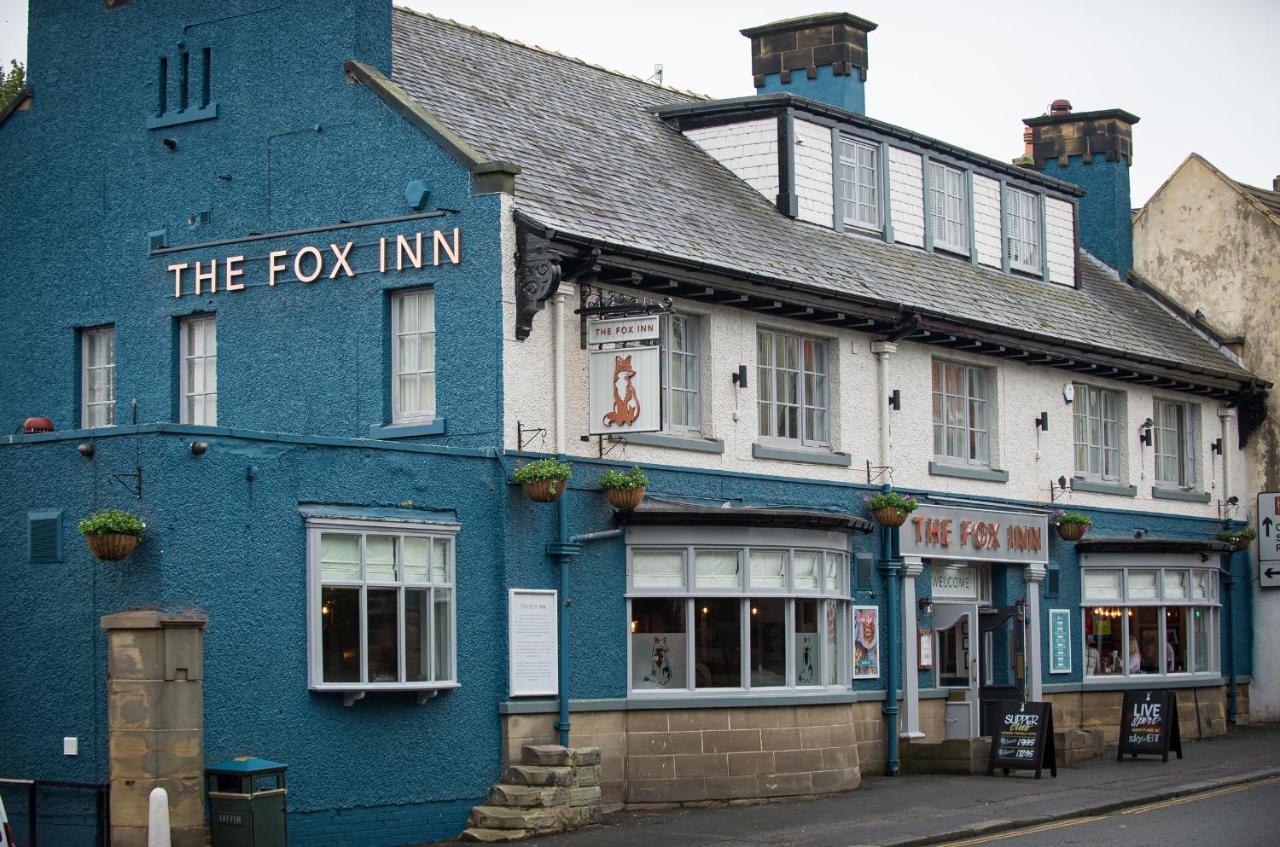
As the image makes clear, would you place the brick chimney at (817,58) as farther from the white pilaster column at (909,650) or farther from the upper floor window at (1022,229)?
the white pilaster column at (909,650)

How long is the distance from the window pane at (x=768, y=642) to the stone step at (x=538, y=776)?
141 inches

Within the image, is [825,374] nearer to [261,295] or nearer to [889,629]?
[889,629]

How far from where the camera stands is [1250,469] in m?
33.6

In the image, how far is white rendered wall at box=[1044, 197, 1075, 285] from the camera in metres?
31.0

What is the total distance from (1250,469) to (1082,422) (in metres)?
5.56

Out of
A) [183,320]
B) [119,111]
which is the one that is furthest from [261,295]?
[119,111]

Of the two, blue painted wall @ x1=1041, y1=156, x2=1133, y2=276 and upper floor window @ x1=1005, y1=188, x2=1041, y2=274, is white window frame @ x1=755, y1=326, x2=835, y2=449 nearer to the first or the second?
upper floor window @ x1=1005, y1=188, x2=1041, y2=274

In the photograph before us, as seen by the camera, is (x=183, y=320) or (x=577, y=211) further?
(x=183, y=320)

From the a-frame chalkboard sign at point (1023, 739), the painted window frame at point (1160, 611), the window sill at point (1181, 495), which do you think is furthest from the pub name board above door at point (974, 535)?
the window sill at point (1181, 495)

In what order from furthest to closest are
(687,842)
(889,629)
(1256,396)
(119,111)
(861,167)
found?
(1256,396), (861,167), (889,629), (119,111), (687,842)

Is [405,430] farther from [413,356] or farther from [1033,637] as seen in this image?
[1033,637]

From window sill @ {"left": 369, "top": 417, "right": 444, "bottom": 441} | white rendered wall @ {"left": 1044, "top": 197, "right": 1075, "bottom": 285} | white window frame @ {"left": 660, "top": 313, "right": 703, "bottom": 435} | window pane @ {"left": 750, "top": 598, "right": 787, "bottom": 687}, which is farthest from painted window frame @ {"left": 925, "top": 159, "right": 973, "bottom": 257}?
window sill @ {"left": 369, "top": 417, "right": 444, "bottom": 441}

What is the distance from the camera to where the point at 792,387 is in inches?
945

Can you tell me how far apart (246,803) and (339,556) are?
9.33 ft
